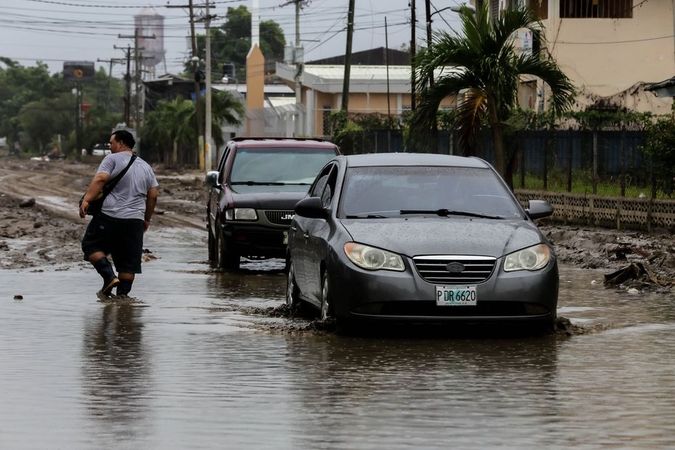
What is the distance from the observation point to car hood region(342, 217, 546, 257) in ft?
35.9

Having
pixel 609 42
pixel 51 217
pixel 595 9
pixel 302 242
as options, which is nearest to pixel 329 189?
pixel 302 242

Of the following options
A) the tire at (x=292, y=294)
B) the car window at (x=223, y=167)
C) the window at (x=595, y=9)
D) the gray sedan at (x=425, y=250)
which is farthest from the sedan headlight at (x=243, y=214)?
the window at (x=595, y=9)

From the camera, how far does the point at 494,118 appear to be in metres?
25.3

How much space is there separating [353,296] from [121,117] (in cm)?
13416

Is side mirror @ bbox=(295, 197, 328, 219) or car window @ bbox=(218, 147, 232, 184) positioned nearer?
side mirror @ bbox=(295, 197, 328, 219)

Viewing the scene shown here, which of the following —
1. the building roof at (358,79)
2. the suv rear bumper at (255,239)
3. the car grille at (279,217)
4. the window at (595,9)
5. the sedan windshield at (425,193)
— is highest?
the window at (595,9)

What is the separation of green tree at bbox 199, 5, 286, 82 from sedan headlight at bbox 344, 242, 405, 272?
142 metres

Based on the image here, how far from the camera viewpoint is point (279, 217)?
18.6 metres

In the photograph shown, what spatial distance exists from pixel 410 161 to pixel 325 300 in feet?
5.84

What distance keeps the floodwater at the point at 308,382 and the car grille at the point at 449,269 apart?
0.50 m

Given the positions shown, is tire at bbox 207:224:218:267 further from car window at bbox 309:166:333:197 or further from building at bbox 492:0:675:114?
building at bbox 492:0:675:114

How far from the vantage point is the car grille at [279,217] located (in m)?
18.6

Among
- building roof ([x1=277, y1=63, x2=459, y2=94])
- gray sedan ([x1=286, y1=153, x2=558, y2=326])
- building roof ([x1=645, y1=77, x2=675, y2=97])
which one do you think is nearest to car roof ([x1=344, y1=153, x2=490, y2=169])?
gray sedan ([x1=286, y1=153, x2=558, y2=326])

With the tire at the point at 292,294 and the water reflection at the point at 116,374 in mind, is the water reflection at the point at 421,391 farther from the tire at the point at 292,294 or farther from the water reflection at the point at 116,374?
the tire at the point at 292,294
